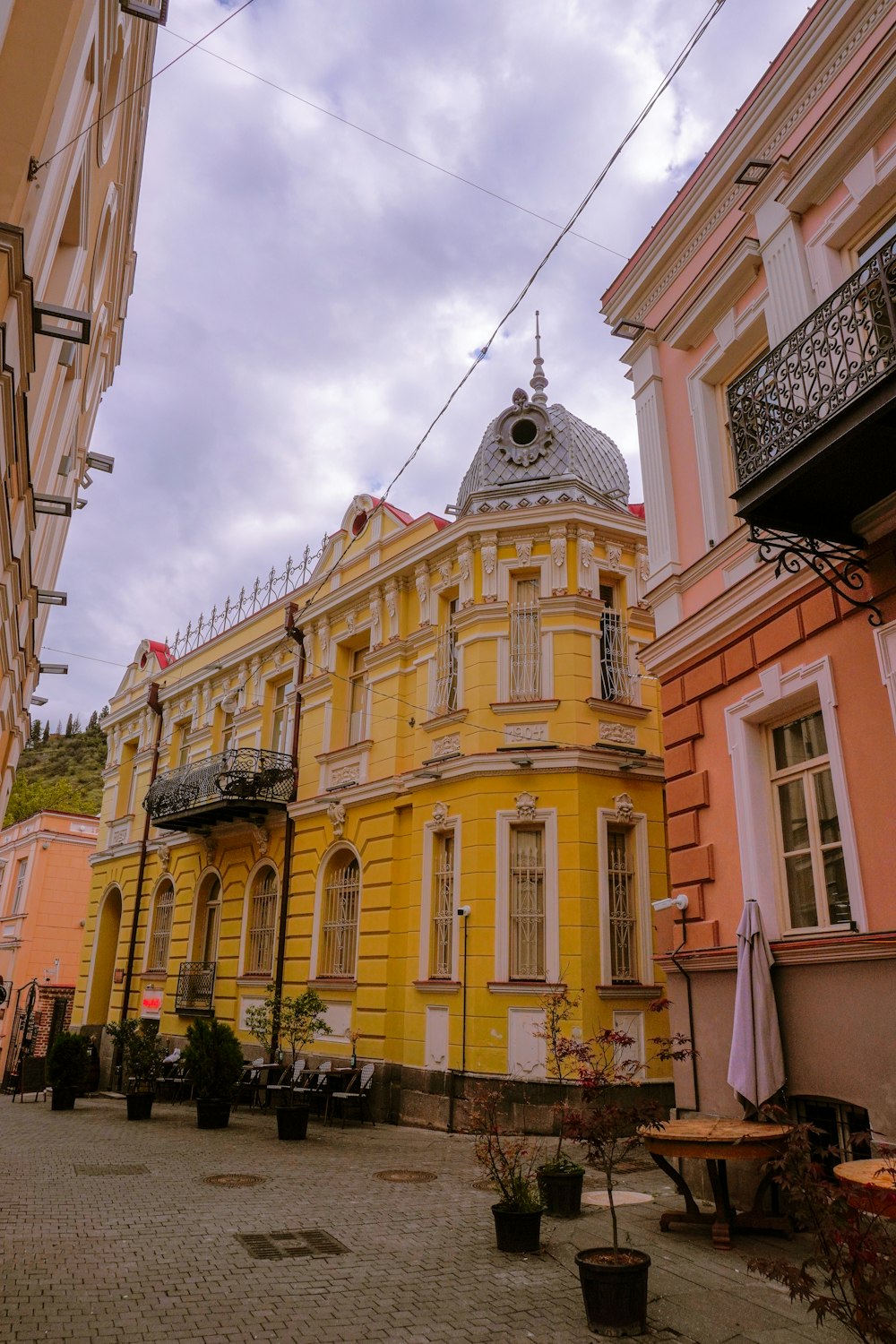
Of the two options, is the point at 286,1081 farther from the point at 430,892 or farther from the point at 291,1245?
the point at 291,1245

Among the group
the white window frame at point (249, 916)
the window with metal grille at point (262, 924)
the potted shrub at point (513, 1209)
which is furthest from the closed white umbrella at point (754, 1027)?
the window with metal grille at point (262, 924)

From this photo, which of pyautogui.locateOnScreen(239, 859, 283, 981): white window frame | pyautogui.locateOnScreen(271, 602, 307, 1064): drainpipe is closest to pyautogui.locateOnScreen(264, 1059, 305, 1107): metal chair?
pyautogui.locateOnScreen(271, 602, 307, 1064): drainpipe

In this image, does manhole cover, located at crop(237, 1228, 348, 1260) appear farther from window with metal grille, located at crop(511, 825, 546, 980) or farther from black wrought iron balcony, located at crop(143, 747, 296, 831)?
black wrought iron balcony, located at crop(143, 747, 296, 831)

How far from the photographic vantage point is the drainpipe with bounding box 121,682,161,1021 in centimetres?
2517

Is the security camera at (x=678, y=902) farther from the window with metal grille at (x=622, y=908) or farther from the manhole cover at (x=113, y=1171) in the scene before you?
the manhole cover at (x=113, y=1171)

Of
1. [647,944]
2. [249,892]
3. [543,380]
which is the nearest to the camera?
[647,944]

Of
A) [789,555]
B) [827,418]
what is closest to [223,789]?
[789,555]

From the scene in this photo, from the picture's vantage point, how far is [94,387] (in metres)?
12.8

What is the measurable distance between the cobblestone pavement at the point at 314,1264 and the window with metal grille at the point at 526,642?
7.40 meters

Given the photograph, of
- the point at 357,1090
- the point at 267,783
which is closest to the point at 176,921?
the point at 267,783

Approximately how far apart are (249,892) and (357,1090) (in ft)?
21.6

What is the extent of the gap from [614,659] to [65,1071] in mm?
12642

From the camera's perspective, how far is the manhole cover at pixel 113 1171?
9.98 meters

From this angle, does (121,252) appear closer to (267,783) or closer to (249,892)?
(267,783)
